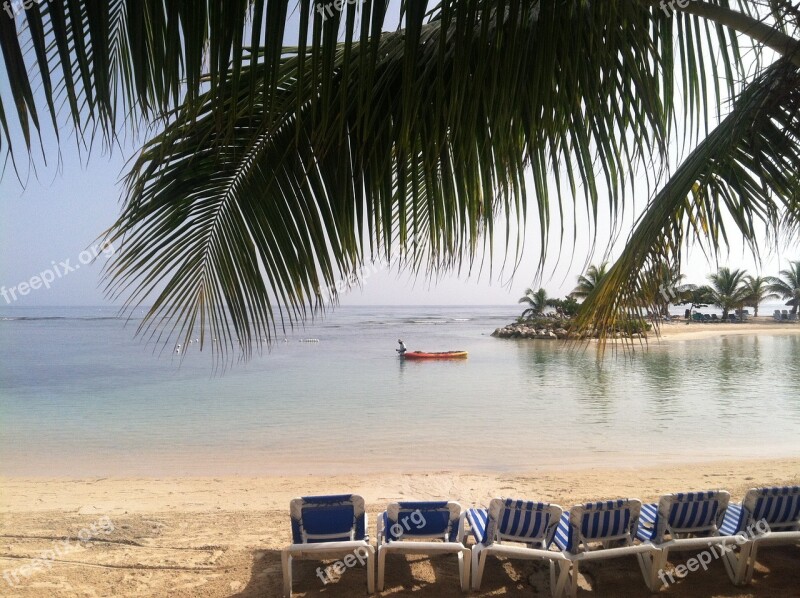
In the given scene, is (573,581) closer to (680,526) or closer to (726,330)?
(680,526)

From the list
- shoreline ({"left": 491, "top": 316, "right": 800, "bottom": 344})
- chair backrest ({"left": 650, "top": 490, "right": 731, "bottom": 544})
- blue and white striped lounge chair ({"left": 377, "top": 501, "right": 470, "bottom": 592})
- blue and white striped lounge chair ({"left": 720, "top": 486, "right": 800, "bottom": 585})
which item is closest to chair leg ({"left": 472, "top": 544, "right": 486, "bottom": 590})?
blue and white striped lounge chair ({"left": 377, "top": 501, "right": 470, "bottom": 592})

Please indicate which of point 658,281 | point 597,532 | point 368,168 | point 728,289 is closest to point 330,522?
point 597,532

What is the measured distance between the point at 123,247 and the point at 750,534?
5.41m

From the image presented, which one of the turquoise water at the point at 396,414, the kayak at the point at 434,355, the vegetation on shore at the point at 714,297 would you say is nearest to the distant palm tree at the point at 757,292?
the vegetation on shore at the point at 714,297

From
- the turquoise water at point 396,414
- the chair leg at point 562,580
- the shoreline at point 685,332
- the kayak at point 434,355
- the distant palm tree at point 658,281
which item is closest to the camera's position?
the distant palm tree at point 658,281

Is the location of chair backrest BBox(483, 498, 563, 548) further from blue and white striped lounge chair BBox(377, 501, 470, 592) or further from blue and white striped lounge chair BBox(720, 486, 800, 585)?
blue and white striped lounge chair BBox(720, 486, 800, 585)

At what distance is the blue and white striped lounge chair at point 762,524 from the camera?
16.5 ft

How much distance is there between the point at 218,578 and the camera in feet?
18.9

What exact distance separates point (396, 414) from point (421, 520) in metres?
14.4

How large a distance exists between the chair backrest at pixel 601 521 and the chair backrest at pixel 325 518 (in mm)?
1764

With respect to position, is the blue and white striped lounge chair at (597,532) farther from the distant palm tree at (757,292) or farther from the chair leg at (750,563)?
the distant palm tree at (757,292)

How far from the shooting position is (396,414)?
19562mm

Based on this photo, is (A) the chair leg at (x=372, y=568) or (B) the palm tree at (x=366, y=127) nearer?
(B) the palm tree at (x=366, y=127)

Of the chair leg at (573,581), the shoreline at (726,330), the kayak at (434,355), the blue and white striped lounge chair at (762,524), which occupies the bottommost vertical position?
the kayak at (434,355)
